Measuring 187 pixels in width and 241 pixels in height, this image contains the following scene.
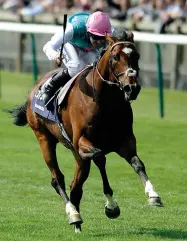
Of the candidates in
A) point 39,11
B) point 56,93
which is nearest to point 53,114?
point 56,93

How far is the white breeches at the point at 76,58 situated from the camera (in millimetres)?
9297

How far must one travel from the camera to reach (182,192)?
36.3ft

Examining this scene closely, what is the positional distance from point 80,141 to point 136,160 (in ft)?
1.67

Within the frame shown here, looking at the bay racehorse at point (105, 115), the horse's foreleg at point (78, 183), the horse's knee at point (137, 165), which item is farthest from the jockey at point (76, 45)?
the horse's knee at point (137, 165)

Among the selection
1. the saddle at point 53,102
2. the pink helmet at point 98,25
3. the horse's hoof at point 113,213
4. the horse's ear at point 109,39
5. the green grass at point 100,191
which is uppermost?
the horse's ear at point 109,39

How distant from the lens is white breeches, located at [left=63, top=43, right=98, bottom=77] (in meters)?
9.30

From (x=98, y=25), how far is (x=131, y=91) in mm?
1192

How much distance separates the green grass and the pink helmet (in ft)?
5.60

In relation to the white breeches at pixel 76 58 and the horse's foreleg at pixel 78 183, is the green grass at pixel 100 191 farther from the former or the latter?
the white breeches at pixel 76 58

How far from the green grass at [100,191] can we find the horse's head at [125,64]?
125 centimetres

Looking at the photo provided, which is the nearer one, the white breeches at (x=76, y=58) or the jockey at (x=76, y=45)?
the jockey at (x=76, y=45)

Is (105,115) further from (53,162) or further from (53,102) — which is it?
(53,162)

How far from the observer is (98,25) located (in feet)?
29.2

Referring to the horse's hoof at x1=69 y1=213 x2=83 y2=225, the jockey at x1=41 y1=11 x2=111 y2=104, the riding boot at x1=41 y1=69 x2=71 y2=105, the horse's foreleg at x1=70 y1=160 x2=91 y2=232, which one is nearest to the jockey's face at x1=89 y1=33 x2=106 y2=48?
the jockey at x1=41 y1=11 x2=111 y2=104
